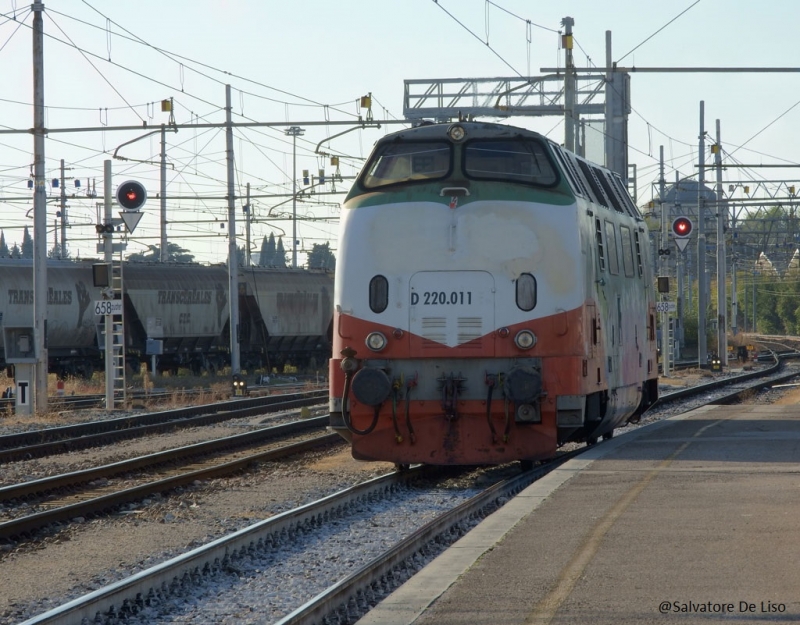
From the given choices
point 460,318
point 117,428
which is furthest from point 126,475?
point 117,428

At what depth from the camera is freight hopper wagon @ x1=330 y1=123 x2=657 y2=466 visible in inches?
440

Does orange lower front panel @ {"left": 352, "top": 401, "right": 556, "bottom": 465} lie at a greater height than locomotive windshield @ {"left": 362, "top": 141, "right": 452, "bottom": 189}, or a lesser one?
lesser

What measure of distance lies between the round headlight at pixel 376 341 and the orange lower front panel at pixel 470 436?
1.91ft

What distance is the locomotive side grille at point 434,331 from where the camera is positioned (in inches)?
443

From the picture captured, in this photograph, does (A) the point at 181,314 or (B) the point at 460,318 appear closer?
(B) the point at 460,318

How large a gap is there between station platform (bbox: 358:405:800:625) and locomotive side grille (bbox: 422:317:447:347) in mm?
1671

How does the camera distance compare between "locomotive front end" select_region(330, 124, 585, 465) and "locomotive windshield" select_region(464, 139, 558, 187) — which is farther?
"locomotive windshield" select_region(464, 139, 558, 187)

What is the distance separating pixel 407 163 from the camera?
12.0 m

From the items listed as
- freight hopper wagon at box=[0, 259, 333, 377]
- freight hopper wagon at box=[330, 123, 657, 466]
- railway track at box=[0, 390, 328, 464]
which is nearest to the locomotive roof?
freight hopper wagon at box=[330, 123, 657, 466]

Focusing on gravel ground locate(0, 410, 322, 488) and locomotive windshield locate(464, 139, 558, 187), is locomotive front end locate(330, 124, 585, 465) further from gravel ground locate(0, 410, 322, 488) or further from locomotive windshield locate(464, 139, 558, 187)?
gravel ground locate(0, 410, 322, 488)

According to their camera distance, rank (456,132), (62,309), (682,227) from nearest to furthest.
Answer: (456,132)
(682,227)
(62,309)

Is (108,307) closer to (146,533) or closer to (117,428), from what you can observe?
(117,428)

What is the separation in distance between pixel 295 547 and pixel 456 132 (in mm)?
5040

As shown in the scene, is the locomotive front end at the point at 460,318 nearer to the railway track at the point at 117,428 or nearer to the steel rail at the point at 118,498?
the steel rail at the point at 118,498
